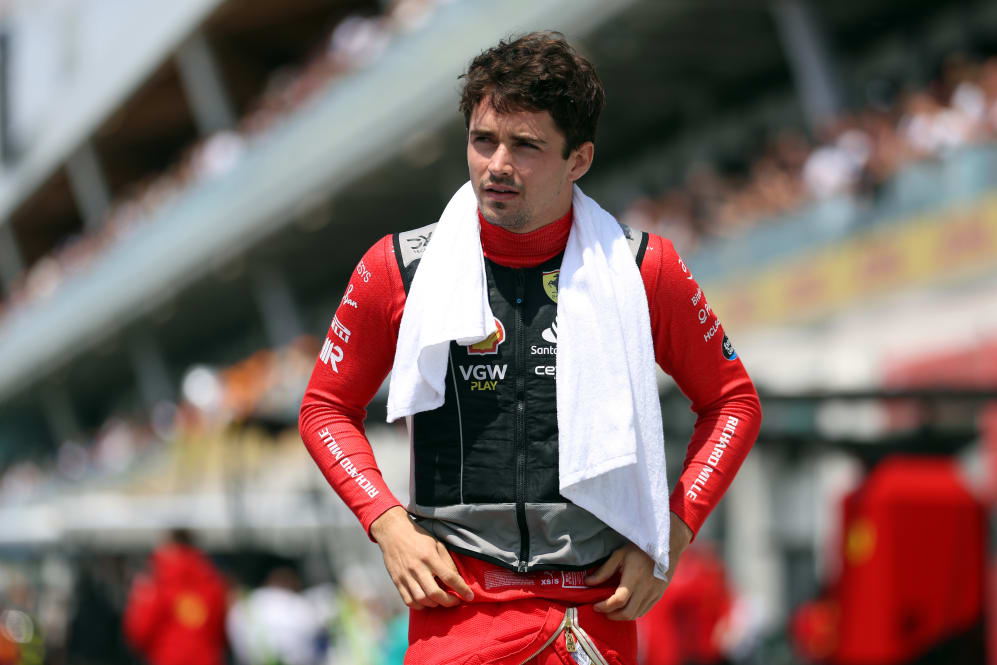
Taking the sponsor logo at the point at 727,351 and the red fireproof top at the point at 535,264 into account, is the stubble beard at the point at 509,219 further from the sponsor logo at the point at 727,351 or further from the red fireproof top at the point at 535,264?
the sponsor logo at the point at 727,351

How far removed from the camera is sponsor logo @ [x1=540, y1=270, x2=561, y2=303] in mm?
3031

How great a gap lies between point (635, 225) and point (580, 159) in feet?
42.6

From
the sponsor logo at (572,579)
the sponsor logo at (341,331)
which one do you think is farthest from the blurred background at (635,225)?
the sponsor logo at (341,331)

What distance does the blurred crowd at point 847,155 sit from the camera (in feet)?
36.9

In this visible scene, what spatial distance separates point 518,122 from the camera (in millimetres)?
2838

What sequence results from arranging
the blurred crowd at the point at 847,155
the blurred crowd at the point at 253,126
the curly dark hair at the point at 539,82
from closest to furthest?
the curly dark hair at the point at 539,82 < the blurred crowd at the point at 847,155 < the blurred crowd at the point at 253,126

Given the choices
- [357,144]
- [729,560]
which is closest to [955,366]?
[729,560]

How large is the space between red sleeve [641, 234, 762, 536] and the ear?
0.70ft

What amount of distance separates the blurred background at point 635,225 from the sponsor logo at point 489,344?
488 cm

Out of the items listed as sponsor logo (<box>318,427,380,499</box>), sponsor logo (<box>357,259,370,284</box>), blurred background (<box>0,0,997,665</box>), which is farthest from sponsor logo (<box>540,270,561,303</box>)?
blurred background (<box>0,0,997,665</box>)

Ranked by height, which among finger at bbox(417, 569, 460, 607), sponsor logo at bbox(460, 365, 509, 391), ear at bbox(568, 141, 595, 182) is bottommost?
finger at bbox(417, 569, 460, 607)

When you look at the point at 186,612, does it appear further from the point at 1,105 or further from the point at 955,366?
the point at 1,105

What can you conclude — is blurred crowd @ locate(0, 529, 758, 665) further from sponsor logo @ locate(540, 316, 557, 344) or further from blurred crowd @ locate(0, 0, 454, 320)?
blurred crowd @ locate(0, 0, 454, 320)

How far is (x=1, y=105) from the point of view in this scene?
45.5m
